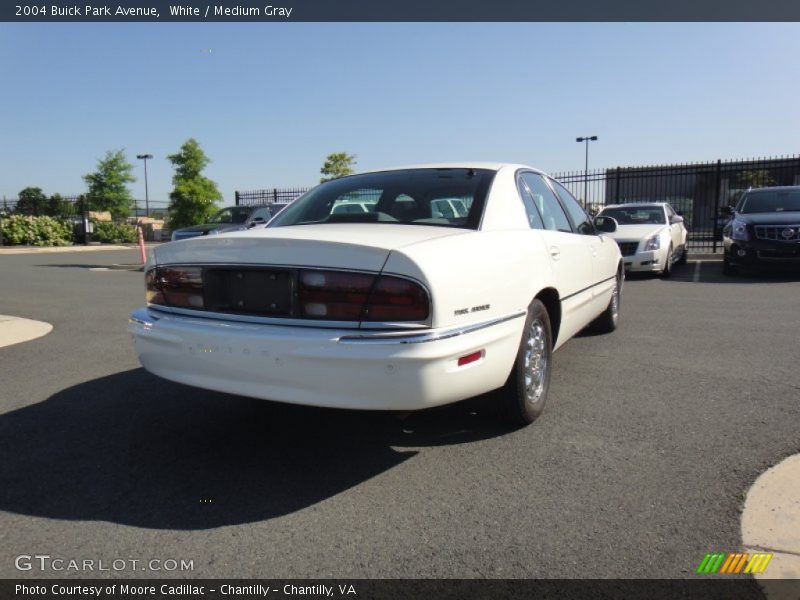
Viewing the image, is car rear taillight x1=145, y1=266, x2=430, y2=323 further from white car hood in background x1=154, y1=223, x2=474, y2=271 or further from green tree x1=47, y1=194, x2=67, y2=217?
green tree x1=47, y1=194, x2=67, y2=217

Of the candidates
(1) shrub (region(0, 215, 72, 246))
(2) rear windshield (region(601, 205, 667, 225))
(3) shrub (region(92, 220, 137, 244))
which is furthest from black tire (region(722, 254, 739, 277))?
(3) shrub (region(92, 220, 137, 244))

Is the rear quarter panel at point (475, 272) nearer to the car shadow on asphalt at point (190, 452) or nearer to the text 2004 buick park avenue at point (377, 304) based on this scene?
the text 2004 buick park avenue at point (377, 304)

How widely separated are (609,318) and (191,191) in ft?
70.0

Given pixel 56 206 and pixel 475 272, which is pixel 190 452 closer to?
pixel 475 272

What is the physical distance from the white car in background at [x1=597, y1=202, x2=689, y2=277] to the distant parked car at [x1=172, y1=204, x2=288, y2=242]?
23.9 ft

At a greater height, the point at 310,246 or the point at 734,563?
the point at 310,246

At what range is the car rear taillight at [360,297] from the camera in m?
2.66

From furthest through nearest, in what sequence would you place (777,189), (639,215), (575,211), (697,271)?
(697,271) → (639,215) → (777,189) → (575,211)

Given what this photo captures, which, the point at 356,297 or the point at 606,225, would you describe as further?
the point at 606,225

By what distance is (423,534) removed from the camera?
8.09 feet

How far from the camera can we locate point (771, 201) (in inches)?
466

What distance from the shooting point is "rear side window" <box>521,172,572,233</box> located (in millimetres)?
4242

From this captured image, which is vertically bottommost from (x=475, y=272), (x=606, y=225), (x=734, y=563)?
(x=734, y=563)

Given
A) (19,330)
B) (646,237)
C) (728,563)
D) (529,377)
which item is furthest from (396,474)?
(646,237)
